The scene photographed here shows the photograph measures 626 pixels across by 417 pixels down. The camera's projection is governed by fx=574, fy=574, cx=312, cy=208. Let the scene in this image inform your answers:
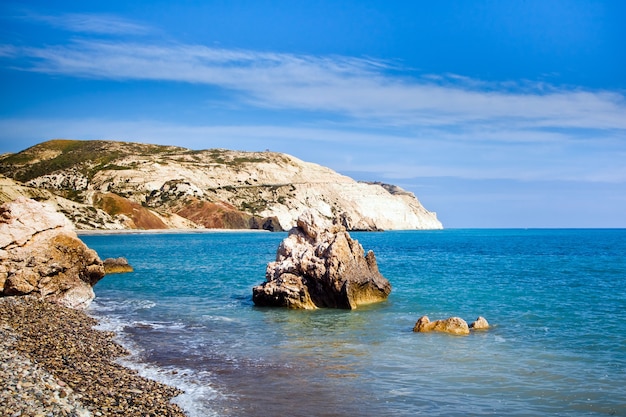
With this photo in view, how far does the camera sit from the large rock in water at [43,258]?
77.4 feet

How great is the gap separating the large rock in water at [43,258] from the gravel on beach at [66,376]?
4.01 meters

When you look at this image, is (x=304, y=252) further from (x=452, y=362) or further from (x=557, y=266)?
(x=557, y=266)

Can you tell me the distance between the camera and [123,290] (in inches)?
1347

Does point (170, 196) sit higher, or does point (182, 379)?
point (170, 196)

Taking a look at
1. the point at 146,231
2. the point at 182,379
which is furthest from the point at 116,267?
the point at 146,231

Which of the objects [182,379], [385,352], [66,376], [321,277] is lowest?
[182,379]

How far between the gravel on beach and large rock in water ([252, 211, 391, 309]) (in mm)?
9186

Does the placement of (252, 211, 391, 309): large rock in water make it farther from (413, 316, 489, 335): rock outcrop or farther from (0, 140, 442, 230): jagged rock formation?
(0, 140, 442, 230): jagged rock formation

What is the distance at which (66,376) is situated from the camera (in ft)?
42.0

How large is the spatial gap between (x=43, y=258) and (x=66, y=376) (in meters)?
12.8

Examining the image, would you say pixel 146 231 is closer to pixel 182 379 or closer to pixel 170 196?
pixel 170 196

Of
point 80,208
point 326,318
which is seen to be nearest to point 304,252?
point 326,318

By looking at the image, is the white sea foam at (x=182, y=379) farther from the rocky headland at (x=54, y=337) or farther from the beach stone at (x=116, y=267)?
the beach stone at (x=116, y=267)

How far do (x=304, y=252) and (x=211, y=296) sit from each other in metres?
6.73
